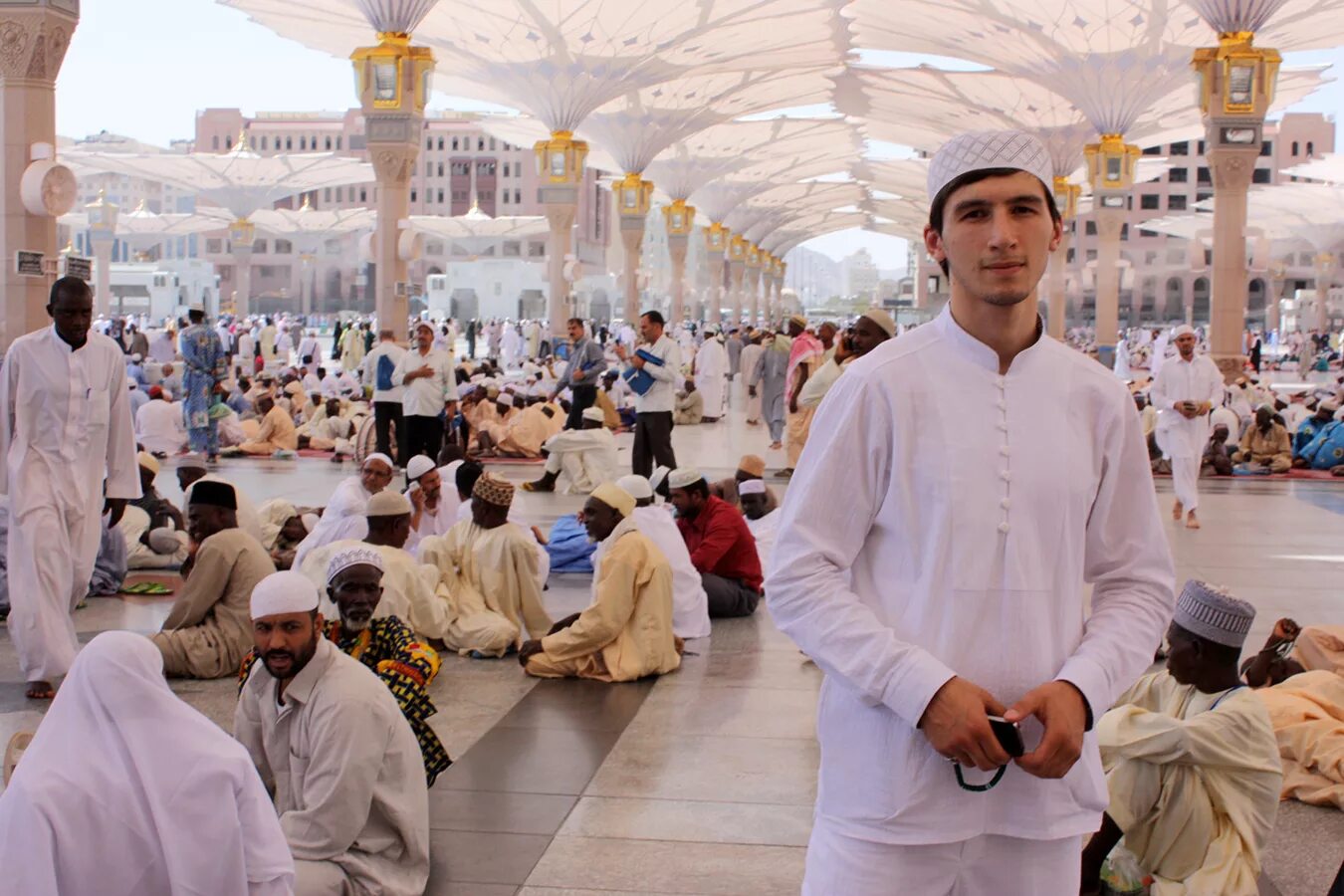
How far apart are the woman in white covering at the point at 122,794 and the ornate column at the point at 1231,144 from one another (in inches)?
589

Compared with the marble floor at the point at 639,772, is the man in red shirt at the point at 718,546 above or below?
above

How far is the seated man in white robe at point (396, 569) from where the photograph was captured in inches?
214

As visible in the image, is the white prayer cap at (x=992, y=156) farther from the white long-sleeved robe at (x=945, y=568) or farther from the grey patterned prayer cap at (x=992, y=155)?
the white long-sleeved robe at (x=945, y=568)

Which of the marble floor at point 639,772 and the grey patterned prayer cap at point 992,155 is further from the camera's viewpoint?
the marble floor at point 639,772

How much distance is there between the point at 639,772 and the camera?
14.9 ft

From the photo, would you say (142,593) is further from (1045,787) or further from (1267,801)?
(1045,787)

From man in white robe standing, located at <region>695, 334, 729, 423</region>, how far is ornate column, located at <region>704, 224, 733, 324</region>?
27.2 meters

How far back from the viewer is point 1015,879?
5.47ft

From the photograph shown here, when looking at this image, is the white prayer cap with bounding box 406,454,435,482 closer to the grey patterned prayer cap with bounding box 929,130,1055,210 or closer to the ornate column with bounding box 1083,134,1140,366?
the grey patterned prayer cap with bounding box 929,130,1055,210

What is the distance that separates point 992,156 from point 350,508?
5242 mm

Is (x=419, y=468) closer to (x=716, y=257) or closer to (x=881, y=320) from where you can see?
(x=881, y=320)

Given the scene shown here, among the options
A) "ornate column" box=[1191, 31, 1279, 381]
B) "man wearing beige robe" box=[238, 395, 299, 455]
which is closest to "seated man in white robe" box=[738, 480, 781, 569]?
"man wearing beige robe" box=[238, 395, 299, 455]

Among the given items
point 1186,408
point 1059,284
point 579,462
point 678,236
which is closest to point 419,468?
point 579,462

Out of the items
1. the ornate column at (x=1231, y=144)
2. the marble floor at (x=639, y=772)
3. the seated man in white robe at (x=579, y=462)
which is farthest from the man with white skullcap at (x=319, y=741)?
the ornate column at (x=1231, y=144)
